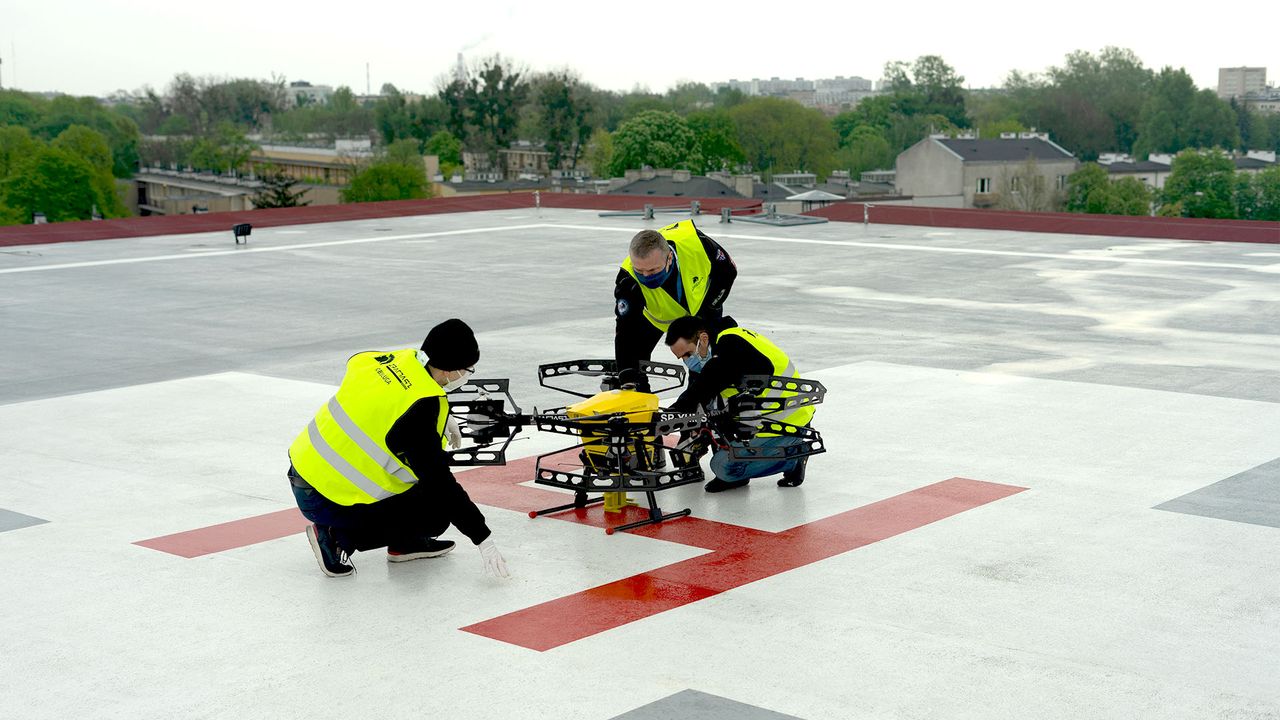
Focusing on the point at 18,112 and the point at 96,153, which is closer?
the point at 96,153

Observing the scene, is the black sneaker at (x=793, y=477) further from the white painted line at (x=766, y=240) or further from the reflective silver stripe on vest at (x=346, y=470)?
the white painted line at (x=766, y=240)

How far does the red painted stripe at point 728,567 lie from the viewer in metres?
6.22

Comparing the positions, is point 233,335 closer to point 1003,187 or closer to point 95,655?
point 95,655

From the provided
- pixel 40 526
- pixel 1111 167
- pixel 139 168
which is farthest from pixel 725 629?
pixel 139 168

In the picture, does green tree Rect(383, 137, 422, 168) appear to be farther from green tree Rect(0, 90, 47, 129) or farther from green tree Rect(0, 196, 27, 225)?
green tree Rect(0, 90, 47, 129)

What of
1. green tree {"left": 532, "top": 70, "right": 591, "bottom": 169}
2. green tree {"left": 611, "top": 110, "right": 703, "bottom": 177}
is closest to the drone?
green tree {"left": 611, "top": 110, "right": 703, "bottom": 177}

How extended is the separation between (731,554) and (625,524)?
0.79 m

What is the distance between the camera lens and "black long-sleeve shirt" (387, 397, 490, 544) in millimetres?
6387

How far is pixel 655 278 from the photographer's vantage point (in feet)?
27.5

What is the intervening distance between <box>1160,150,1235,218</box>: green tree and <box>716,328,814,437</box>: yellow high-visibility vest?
9754cm

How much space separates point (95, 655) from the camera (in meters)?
5.91

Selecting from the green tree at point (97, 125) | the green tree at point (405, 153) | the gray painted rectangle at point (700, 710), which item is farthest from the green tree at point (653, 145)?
the gray painted rectangle at point (700, 710)

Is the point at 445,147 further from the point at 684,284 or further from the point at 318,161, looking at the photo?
the point at 684,284

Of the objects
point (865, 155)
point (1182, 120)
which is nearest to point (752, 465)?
point (865, 155)
